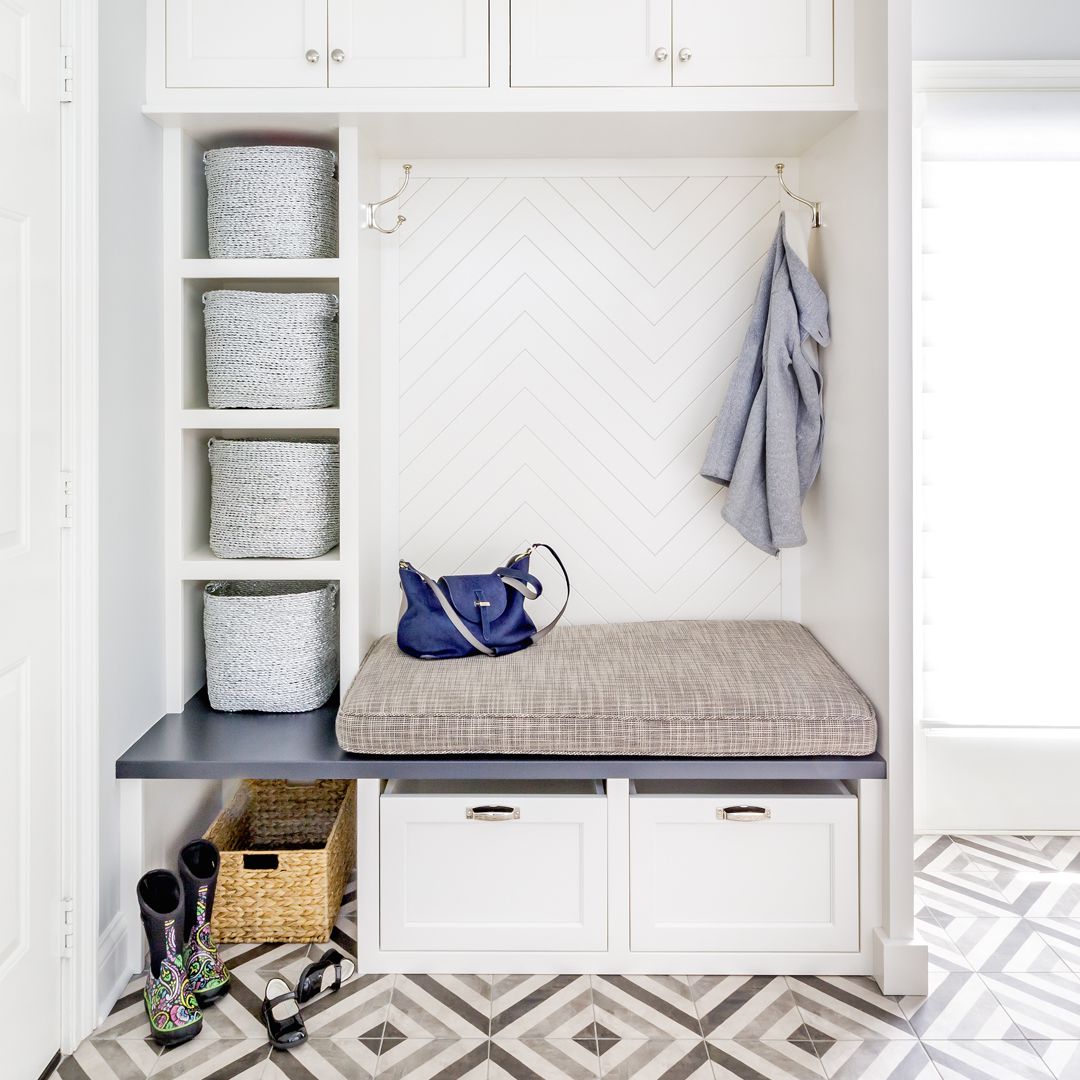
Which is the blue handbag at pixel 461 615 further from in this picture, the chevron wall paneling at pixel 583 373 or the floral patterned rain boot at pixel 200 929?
the floral patterned rain boot at pixel 200 929

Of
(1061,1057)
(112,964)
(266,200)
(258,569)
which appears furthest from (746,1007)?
(266,200)

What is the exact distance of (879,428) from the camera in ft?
6.42

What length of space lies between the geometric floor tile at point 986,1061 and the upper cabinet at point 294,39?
2.21 meters

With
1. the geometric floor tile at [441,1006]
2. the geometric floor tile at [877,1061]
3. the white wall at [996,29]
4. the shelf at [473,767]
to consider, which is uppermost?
the white wall at [996,29]

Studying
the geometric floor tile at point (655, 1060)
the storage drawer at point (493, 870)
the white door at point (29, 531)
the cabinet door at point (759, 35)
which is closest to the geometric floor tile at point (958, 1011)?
the geometric floor tile at point (655, 1060)

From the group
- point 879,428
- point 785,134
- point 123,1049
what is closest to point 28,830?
point 123,1049

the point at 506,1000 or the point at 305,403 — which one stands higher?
the point at 305,403

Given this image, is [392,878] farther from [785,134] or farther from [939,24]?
[939,24]

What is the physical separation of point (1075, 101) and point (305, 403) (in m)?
2.15

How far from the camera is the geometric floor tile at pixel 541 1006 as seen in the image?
6.06 ft

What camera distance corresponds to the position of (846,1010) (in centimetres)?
191

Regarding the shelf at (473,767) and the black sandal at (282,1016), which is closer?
the black sandal at (282,1016)

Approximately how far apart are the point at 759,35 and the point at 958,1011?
6.78ft

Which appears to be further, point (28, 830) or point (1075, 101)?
point (1075, 101)
